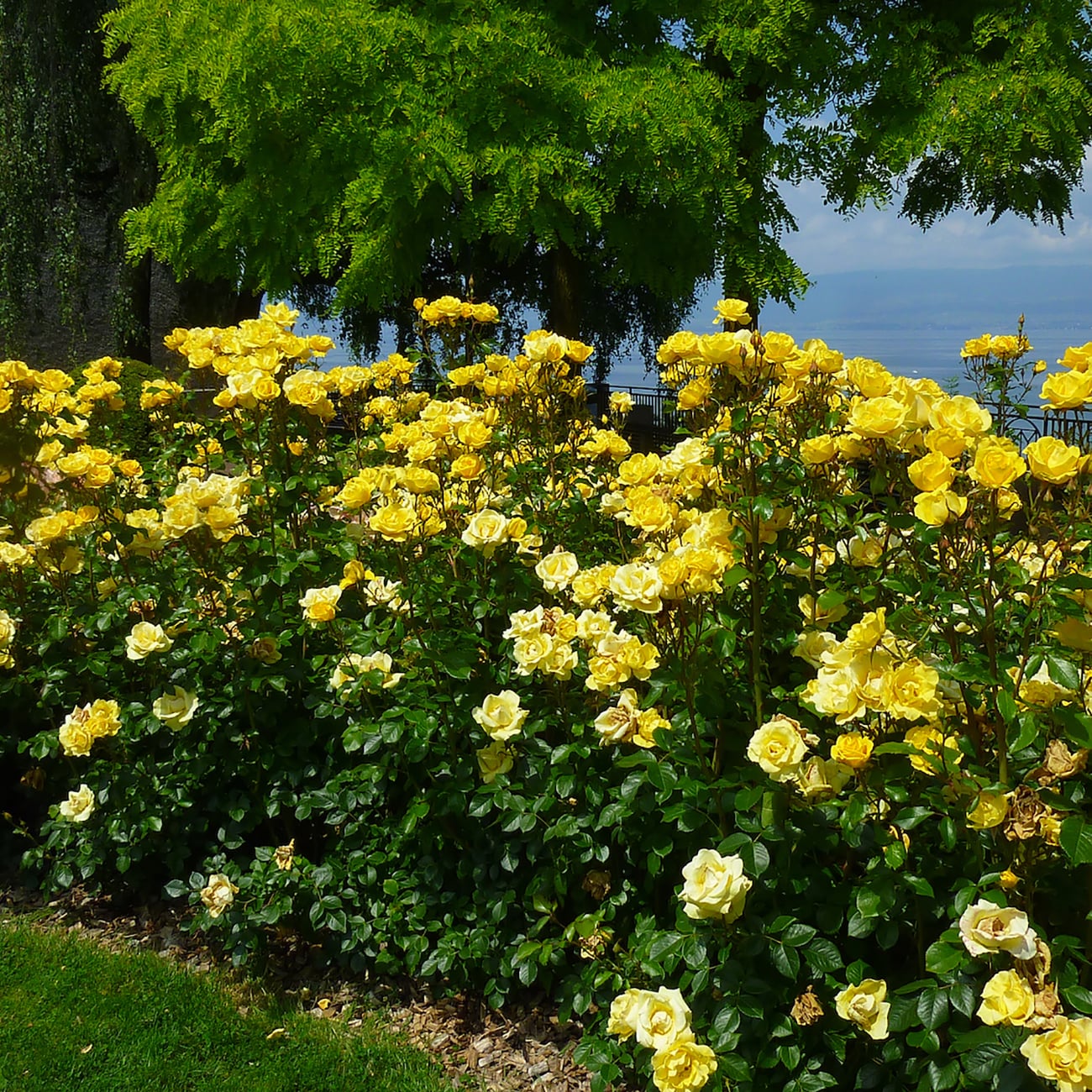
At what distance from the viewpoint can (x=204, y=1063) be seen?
2910mm

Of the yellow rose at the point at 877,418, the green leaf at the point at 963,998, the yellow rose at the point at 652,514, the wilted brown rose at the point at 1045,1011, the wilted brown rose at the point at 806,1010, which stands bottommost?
the wilted brown rose at the point at 806,1010

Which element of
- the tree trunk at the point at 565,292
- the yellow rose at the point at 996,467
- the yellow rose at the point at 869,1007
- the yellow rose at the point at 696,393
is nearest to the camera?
the yellow rose at the point at 996,467

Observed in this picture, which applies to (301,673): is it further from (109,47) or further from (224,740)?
(109,47)

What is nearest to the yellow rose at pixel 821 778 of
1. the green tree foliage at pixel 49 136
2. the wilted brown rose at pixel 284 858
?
the wilted brown rose at pixel 284 858

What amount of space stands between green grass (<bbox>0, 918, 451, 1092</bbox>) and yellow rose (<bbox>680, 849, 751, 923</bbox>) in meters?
1.22

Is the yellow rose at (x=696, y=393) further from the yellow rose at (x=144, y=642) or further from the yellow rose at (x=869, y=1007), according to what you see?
the yellow rose at (x=144, y=642)

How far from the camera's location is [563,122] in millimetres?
8305

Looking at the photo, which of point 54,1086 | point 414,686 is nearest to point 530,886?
point 414,686

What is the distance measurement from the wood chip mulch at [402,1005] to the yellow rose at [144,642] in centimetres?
102

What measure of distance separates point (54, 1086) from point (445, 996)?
43.4 inches

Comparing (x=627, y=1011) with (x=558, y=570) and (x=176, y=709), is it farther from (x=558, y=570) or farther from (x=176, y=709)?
(x=176, y=709)

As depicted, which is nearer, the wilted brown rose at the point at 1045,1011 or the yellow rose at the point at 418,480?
the wilted brown rose at the point at 1045,1011

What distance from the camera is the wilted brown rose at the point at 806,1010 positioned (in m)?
2.08

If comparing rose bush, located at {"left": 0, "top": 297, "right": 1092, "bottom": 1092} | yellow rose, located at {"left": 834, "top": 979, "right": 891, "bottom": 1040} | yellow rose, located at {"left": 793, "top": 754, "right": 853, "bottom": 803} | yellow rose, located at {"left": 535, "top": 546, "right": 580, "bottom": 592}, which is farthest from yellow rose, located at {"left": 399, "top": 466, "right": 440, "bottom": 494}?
yellow rose, located at {"left": 834, "top": 979, "right": 891, "bottom": 1040}
